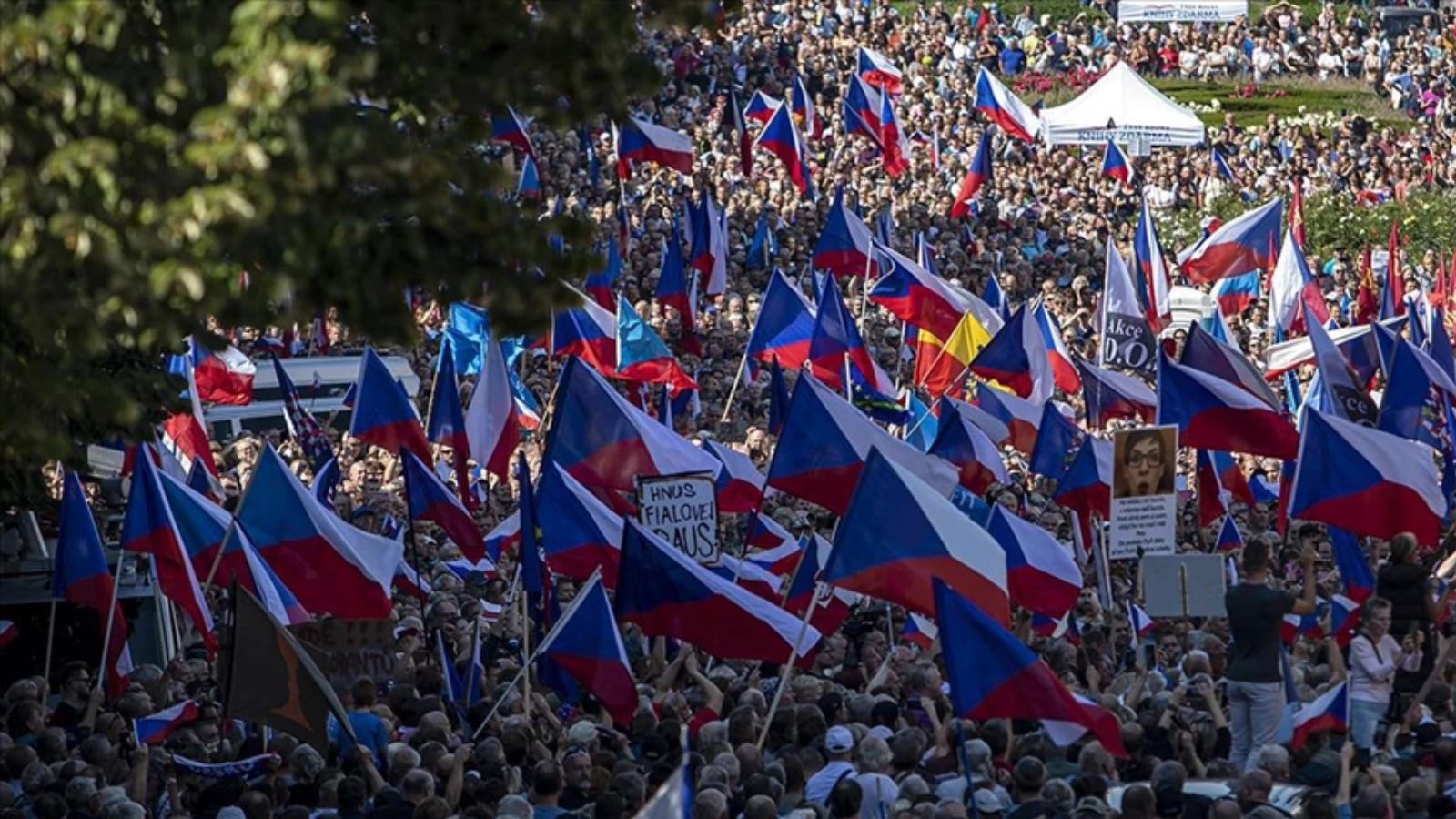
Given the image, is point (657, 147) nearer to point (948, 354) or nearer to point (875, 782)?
point (948, 354)

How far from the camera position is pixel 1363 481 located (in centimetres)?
1638

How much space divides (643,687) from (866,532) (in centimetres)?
208

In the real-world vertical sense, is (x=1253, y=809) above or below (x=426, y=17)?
below

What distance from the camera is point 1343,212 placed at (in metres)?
41.7

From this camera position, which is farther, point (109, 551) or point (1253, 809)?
point (109, 551)

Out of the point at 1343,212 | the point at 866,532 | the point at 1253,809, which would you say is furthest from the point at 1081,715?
the point at 1343,212

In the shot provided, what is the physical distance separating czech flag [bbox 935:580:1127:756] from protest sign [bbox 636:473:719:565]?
5016 mm

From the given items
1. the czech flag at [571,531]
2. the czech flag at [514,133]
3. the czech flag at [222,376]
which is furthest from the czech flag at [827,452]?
the czech flag at [514,133]

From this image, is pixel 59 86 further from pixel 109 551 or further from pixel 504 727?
pixel 109 551

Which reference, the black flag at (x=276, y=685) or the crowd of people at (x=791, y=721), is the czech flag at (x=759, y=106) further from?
the black flag at (x=276, y=685)

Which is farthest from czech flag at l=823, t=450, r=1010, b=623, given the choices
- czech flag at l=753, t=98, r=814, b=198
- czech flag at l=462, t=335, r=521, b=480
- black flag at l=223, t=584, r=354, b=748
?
czech flag at l=753, t=98, r=814, b=198

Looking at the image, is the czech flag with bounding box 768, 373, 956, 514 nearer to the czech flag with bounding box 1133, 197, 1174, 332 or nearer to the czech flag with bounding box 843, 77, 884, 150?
the czech flag with bounding box 1133, 197, 1174, 332

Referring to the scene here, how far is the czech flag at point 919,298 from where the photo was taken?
25.7m

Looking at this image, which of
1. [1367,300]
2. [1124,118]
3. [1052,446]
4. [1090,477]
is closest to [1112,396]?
[1052,446]
